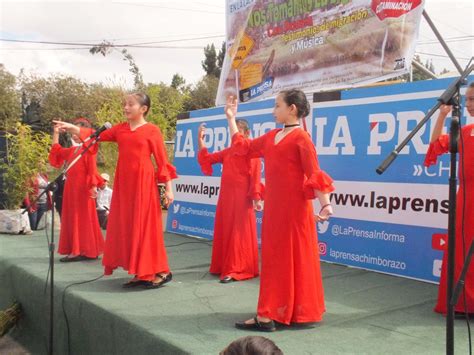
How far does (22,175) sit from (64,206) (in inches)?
101

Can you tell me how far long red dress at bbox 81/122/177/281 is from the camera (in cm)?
448

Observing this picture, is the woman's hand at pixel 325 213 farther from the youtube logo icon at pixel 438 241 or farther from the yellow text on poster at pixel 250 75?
the yellow text on poster at pixel 250 75

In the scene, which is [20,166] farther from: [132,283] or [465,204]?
[465,204]

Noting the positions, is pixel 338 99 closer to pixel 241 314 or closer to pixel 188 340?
pixel 241 314

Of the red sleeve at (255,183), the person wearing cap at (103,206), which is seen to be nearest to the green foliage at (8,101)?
the person wearing cap at (103,206)

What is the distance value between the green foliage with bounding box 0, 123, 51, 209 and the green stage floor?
2.59 meters

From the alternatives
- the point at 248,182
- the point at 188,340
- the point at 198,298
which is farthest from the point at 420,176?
the point at 188,340

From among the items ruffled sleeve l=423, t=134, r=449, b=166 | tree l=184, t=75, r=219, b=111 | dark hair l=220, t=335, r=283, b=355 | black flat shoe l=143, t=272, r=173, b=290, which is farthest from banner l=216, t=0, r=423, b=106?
tree l=184, t=75, r=219, b=111

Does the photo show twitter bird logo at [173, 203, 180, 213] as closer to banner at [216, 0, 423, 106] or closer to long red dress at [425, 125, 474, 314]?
banner at [216, 0, 423, 106]

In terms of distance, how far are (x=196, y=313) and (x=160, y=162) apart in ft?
4.45

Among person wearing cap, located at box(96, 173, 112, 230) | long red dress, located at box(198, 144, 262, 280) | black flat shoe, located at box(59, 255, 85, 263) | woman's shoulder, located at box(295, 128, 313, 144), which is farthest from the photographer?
person wearing cap, located at box(96, 173, 112, 230)

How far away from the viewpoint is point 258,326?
3.37 metres

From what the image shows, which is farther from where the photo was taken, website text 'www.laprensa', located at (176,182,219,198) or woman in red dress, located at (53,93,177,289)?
website text 'www.laprensa', located at (176,182,219,198)

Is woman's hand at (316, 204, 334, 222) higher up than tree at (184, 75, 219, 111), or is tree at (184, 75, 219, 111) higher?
tree at (184, 75, 219, 111)
